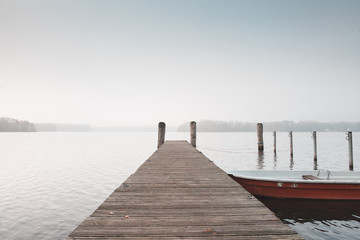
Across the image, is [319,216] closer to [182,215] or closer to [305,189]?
[305,189]

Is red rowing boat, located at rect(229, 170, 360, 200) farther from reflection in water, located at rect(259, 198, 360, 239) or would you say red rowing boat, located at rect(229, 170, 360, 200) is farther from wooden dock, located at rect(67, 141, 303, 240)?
wooden dock, located at rect(67, 141, 303, 240)

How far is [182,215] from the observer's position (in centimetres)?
328

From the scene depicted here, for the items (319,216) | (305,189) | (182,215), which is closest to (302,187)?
(305,189)

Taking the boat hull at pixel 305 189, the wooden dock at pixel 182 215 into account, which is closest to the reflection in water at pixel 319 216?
the boat hull at pixel 305 189

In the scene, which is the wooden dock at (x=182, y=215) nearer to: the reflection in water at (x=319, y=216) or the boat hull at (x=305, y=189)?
the reflection in water at (x=319, y=216)

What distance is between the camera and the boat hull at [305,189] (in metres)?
8.94

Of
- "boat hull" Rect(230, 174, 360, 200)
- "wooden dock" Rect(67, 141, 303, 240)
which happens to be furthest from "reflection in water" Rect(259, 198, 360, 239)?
"wooden dock" Rect(67, 141, 303, 240)

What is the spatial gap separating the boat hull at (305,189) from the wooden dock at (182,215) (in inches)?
187

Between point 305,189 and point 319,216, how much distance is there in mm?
1123

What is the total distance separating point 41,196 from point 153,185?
32.4ft

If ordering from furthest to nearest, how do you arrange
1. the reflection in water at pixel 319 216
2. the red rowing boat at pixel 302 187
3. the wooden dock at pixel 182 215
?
the red rowing boat at pixel 302 187 < the reflection in water at pixel 319 216 < the wooden dock at pixel 182 215

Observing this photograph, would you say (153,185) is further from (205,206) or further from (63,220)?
(63,220)

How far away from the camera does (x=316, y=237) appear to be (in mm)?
6770

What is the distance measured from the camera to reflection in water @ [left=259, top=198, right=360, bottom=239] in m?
7.04
